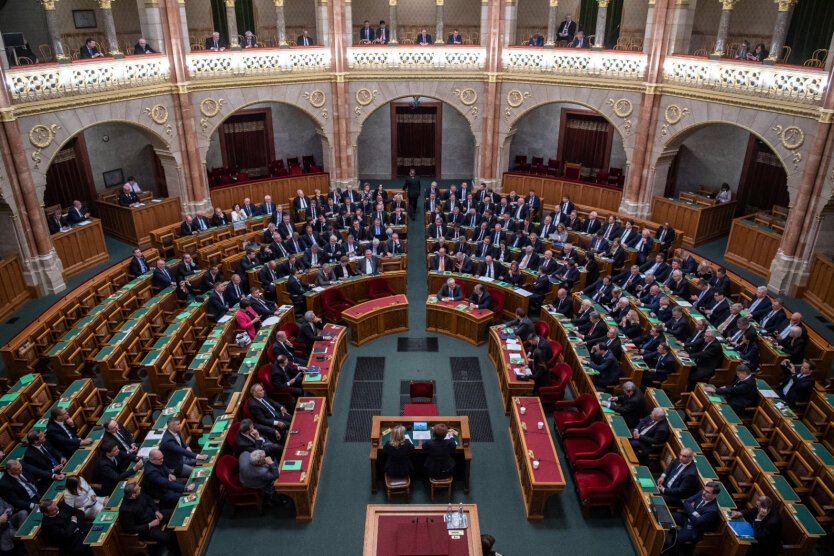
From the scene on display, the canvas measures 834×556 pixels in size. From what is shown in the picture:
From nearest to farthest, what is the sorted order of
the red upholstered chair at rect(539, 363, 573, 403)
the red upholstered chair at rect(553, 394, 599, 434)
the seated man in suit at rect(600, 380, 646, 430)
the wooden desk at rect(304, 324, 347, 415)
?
the seated man in suit at rect(600, 380, 646, 430) → the red upholstered chair at rect(553, 394, 599, 434) → the red upholstered chair at rect(539, 363, 573, 403) → the wooden desk at rect(304, 324, 347, 415)

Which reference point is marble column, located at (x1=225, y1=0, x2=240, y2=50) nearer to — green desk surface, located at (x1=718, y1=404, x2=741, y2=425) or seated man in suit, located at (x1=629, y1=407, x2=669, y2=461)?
seated man in suit, located at (x1=629, y1=407, x2=669, y2=461)

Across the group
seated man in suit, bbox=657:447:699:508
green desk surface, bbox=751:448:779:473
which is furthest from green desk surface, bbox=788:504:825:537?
seated man in suit, bbox=657:447:699:508

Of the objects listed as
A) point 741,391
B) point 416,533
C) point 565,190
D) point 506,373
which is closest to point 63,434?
point 416,533

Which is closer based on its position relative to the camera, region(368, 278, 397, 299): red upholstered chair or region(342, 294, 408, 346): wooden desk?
region(342, 294, 408, 346): wooden desk

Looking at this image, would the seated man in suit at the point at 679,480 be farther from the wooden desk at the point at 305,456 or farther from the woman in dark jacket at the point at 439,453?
the wooden desk at the point at 305,456

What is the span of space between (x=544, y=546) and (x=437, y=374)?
198 inches

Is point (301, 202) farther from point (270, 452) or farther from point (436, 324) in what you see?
point (270, 452)

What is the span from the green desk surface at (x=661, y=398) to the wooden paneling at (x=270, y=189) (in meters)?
15.8

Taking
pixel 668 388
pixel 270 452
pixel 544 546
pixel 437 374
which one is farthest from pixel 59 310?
pixel 668 388

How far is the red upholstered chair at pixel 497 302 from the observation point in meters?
15.0

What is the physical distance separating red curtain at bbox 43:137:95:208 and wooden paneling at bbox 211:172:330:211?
4.19 meters

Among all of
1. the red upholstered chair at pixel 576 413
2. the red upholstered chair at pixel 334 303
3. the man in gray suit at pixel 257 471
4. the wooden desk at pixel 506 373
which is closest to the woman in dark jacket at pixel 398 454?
the man in gray suit at pixel 257 471

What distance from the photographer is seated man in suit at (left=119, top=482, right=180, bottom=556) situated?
827cm

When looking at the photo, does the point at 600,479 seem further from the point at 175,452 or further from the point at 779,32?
the point at 779,32
